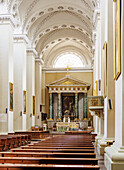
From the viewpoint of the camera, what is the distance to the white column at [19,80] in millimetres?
23125

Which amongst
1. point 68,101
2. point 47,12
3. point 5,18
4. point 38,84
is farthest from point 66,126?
point 5,18

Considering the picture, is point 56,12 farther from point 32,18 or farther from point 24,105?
point 24,105

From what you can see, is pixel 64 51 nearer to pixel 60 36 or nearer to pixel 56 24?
pixel 60 36

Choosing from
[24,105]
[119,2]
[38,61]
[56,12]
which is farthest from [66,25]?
[119,2]

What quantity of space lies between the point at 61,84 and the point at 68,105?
9.48 feet

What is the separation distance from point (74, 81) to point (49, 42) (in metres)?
5.54

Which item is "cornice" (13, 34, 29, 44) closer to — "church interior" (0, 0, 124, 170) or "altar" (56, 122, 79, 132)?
"church interior" (0, 0, 124, 170)

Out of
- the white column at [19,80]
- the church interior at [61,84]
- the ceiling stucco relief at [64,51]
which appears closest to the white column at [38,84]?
the church interior at [61,84]

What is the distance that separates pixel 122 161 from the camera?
509 cm

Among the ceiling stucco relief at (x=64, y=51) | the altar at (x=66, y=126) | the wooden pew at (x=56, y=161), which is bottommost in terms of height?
the altar at (x=66, y=126)

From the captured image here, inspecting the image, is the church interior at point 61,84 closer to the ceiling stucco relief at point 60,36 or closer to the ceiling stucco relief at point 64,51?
the ceiling stucco relief at point 64,51

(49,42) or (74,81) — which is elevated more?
(49,42)

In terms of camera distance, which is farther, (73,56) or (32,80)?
(73,56)

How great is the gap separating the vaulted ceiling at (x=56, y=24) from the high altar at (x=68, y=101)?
3677 mm
